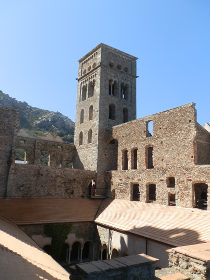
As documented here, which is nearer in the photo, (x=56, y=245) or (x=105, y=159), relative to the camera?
(x=56, y=245)

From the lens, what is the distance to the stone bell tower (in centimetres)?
2267

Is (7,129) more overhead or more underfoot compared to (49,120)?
more underfoot

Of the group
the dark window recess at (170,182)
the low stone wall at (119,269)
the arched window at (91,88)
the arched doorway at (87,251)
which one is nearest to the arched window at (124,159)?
the dark window recess at (170,182)

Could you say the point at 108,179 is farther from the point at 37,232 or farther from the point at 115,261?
the point at 115,261

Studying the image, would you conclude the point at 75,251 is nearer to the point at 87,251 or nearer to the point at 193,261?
the point at 87,251

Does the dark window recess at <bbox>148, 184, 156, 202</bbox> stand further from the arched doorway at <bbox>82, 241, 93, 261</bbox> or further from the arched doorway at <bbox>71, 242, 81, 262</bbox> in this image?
the arched doorway at <bbox>71, 242, 81, 262</bbox>

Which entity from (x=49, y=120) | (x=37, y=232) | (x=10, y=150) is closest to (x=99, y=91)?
(x=10, y=150)

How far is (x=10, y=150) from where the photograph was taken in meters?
17.9

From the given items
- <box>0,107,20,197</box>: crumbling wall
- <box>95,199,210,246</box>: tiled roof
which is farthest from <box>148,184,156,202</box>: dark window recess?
<box>0,107,20,197</box>: crumbling wall


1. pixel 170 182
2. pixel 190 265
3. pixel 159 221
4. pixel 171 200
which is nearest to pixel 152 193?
pixel 170 182

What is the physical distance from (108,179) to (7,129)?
989 centimetres

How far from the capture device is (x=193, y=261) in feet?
16.8

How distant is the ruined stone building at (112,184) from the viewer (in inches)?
524

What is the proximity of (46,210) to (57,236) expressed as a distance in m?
2.11
